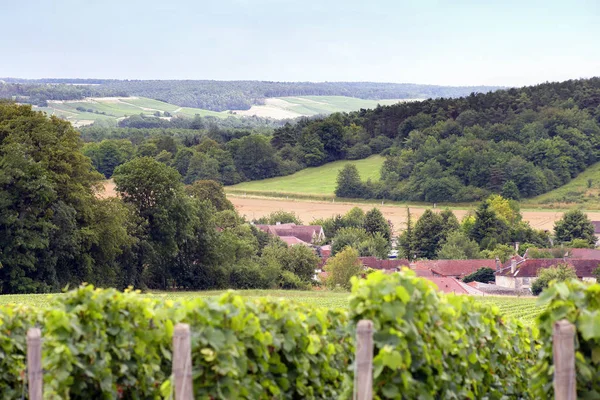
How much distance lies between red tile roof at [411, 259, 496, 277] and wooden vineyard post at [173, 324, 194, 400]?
5984 cm

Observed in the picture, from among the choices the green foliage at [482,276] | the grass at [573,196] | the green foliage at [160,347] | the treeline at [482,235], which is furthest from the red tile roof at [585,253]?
the green foliage at [160,347]

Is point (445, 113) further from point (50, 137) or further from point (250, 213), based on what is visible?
point (50, 137)

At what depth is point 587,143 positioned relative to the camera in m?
121

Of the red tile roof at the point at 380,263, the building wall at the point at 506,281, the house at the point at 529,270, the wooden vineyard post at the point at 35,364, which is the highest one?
the wooden vineyard post at the point at 35,364

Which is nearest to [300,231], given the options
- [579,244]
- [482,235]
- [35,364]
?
[482,235]

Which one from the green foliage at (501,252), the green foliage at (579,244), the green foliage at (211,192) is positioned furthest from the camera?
the green foliage at (579,244)

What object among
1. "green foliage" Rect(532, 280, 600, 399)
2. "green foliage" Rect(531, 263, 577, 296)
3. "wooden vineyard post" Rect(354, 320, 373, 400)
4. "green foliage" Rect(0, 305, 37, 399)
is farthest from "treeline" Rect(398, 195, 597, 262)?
"wooden vineyard post" Rect(354, 320, 373, 400)

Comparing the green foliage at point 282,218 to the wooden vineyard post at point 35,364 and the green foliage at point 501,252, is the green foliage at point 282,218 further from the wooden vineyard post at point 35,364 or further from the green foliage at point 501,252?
the wooden vineyard post at point 35,364

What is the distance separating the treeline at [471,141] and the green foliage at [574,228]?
887 inches

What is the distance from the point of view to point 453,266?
6794 cm

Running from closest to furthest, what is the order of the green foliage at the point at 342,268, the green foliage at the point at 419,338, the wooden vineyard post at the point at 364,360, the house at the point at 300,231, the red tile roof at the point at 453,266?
1. the wooden vineyard post at the point at 364,360
2. the green foliage at the point at 419,338
3. the green foliage at the point at 342,268
4. the red tile roof at the point at 453,266
5. the house at the point at 300,231

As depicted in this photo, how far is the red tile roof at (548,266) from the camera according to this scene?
64350 mm

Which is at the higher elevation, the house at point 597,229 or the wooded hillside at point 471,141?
the wooded hillside at point 471,141

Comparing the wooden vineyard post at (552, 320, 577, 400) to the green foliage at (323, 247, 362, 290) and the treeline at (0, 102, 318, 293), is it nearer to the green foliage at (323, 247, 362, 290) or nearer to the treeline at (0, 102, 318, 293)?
the treeline at (0, 102, 318, 293)
